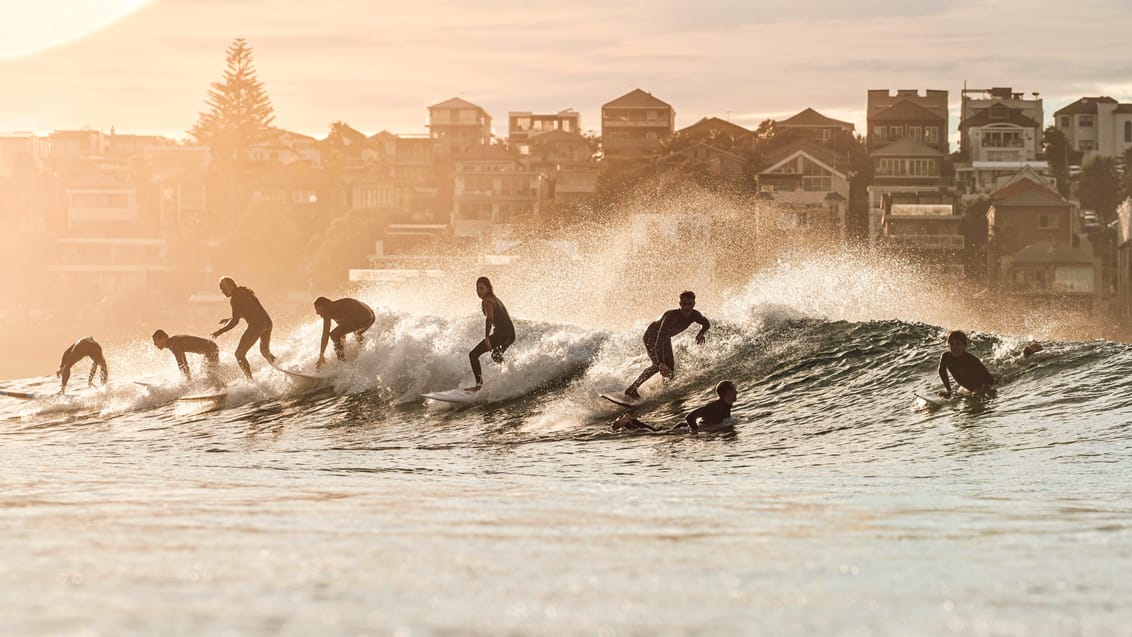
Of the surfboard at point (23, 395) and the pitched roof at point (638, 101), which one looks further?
the pitched roof at point (638, 101)

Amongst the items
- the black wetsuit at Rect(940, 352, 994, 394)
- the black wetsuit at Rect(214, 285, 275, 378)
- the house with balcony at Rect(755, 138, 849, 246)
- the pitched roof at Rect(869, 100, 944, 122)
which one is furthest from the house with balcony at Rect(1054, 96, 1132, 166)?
the black wetsuit at Rect(940, 352, 994, 394)

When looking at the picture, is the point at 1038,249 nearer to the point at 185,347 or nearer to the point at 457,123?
the point at 457,123

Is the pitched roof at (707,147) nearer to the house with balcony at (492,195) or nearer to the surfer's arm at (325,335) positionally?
the house with balcony at (492,195)

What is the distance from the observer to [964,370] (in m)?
17.1

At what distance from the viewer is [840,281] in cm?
2898

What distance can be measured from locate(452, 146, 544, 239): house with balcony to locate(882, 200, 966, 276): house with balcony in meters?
34.7

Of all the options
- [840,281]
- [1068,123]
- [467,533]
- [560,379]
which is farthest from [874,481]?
[1068,123]

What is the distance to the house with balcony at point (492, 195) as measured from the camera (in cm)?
11306

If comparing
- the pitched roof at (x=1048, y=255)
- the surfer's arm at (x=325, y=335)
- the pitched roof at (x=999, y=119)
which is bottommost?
the surfer's arm at (x=325, y=335)

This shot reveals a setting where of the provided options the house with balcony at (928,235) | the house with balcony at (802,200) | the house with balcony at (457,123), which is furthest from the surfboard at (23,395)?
the house with balcony at (457,123)

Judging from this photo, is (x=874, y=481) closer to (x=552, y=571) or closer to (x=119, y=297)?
(x=552, y=571)

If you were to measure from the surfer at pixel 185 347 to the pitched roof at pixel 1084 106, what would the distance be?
388 ft

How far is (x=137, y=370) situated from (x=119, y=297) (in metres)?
89.1

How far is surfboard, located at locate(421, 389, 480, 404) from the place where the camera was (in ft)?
65.5
